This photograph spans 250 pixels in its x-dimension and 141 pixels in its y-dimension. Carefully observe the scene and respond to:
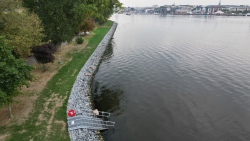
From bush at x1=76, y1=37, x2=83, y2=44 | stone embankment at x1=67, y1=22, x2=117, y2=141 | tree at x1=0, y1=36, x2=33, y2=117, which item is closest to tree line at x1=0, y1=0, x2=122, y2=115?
tree at x1=0, y1=36, x2=33, y2=117

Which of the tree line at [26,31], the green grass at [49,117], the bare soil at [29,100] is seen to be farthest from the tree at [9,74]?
the green grass at [49,117]

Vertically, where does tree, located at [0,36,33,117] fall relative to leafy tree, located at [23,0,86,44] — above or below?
below

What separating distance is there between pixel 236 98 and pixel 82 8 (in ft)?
90.3

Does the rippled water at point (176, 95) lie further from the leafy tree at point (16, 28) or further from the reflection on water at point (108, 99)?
the leafy tree at point (16, 28)

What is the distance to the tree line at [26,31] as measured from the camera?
15250mm

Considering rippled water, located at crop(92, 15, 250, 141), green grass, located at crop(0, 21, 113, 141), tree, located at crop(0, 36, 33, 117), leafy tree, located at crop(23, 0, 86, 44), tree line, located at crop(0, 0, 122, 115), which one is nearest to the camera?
tree, located at crop(0, 36, 33, 117)

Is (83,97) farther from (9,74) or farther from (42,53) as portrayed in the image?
(42,53)

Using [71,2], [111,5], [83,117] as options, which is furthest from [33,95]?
[111,5]

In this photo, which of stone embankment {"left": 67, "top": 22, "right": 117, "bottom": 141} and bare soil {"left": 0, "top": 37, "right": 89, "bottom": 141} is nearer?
stone embankment {"left": 67, "top": 22, "right": 117, "bottom": 141}

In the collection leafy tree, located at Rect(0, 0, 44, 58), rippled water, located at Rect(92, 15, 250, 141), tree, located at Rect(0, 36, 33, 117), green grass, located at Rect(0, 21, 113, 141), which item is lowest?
rippled water, located at Rect(92, 15, 250, 141)

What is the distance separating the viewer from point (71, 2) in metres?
34.2

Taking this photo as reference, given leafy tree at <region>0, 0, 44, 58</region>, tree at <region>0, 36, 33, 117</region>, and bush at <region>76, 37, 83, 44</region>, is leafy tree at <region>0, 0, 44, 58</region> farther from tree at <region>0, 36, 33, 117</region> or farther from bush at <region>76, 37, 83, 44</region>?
bush at <region>76, 37, 83, 44</region>

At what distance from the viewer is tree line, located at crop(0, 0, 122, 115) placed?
15.2 meters

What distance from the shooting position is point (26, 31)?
80.3ft
